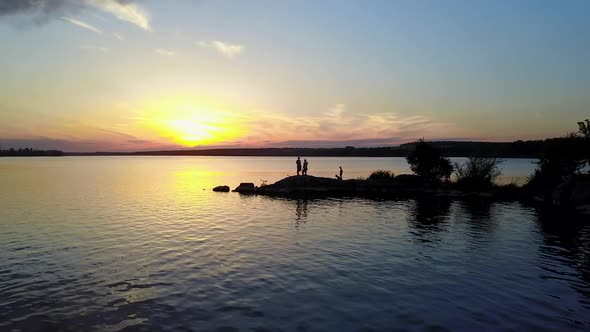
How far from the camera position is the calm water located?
45.6 feet

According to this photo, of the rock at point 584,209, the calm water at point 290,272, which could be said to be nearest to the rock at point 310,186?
the calm water at point 290,272

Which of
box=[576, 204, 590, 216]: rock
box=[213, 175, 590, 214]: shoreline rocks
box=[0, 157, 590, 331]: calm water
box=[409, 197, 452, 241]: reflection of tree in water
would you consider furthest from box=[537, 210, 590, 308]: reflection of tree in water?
box=[213, 175, 590, 214]: shoreline rocks

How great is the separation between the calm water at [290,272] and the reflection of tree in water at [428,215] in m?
0.39

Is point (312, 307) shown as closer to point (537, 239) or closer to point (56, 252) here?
point (56, 252)

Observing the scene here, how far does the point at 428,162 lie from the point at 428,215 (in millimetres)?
28464

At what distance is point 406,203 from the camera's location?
49250mm

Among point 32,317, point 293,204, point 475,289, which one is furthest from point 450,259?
point 293,204

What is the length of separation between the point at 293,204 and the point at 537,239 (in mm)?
26307

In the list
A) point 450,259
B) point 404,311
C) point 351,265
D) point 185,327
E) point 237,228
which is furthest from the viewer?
point 237,228

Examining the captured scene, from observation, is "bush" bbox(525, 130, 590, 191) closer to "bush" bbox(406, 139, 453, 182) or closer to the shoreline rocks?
the shoreline rocks

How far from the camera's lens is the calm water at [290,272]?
13.9m

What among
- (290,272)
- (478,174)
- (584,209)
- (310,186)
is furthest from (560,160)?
(290,272)

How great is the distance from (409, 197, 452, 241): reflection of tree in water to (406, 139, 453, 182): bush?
1176 cm

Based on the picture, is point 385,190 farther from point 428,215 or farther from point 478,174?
point 428,215
